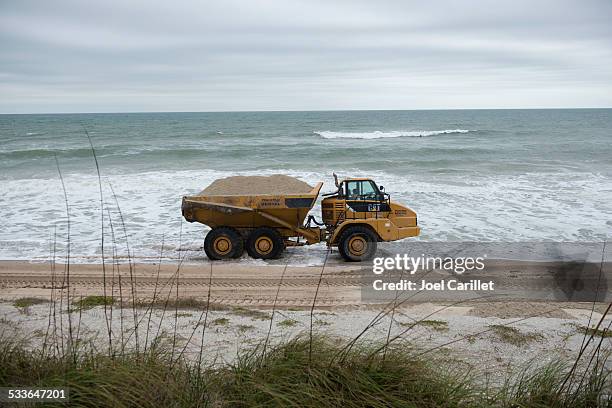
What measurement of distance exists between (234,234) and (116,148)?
98.3 feet

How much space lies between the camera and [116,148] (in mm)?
38094

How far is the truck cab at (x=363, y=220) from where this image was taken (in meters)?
10.7

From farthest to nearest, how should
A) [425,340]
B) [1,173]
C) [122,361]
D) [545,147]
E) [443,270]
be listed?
[545,147] → [1,173] → [443,270] → [425,340] → [122,361]

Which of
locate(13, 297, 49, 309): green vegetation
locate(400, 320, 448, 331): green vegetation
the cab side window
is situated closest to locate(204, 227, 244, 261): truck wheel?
the cab side window

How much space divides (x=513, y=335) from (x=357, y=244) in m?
5.01

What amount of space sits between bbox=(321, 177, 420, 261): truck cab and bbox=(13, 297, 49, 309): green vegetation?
5.31 meters

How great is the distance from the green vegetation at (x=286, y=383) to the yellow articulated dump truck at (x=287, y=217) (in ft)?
22.6

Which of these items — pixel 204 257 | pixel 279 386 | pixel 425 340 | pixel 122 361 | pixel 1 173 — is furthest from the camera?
pixel 1 173

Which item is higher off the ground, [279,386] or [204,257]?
[279,386]

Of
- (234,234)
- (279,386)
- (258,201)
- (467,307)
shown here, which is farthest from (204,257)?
(279,386)

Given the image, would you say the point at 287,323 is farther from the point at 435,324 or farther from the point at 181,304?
the point at 181,304

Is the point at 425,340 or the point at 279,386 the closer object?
the point at 279,386

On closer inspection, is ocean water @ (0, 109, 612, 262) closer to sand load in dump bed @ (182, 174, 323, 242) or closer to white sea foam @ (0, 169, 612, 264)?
white sea foam @ (0, 169, 612, 264)

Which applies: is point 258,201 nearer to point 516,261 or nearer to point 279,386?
point 516,261
